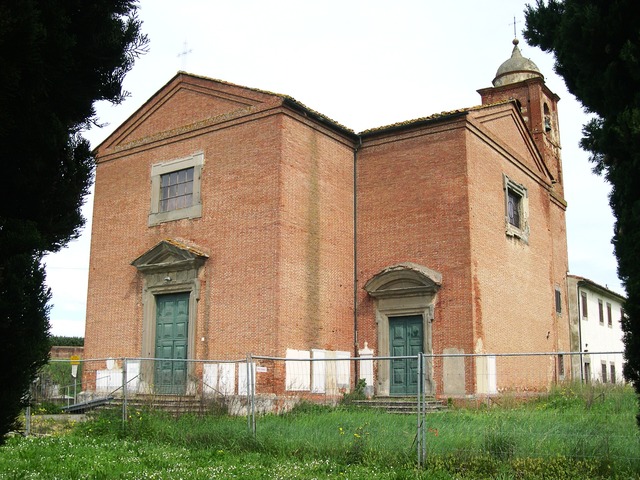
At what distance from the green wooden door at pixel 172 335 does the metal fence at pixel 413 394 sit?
74 mm

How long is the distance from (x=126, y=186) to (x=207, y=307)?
5.25 m

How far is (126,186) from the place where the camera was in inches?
783

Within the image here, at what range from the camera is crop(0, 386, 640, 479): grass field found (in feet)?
27.0

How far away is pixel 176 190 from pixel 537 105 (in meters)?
13.9

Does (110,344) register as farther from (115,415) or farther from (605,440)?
(605,440)

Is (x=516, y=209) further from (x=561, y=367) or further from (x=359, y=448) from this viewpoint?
(x=359, y=448)

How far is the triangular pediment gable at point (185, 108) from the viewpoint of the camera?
697 inches

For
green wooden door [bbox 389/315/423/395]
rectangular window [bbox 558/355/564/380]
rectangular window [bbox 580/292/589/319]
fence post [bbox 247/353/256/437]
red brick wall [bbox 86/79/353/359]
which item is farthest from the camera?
rectangular window [bbox 580/292/589/319]

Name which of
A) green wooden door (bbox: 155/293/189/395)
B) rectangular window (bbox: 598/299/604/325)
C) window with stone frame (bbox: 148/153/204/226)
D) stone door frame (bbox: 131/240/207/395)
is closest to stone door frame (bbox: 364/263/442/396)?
stone door frame (bbox: 131/240/207/395)

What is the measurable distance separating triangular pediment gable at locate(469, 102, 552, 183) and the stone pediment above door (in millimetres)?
4356

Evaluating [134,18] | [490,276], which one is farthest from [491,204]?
[134,18]

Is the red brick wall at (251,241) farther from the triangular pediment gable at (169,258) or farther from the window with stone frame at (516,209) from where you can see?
the window with stone frame at (516,209)

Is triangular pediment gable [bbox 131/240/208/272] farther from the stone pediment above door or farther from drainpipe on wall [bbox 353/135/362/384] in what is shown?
the stone pediment above door

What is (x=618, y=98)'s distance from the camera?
274 inches
